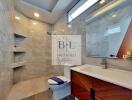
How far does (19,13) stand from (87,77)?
9.50 ft

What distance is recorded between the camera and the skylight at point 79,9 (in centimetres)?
220

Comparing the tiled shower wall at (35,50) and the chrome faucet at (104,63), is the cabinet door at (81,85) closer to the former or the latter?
the chrome faucet at (104,63)

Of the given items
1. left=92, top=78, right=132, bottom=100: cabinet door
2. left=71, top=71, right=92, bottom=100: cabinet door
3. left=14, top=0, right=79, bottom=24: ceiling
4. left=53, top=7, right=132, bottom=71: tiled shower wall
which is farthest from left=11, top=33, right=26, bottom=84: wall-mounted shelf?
left=92, top=78, right=132, bottom=100: cabinet door

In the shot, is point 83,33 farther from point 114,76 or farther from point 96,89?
point 96,89

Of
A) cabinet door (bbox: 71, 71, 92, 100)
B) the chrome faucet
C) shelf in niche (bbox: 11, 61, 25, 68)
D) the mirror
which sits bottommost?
cabinet door (bbox: 71, 71, 92, 100)

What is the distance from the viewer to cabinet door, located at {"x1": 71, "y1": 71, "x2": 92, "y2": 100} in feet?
4.86

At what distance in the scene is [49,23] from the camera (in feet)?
14.2

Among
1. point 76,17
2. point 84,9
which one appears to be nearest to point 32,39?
point 76,17

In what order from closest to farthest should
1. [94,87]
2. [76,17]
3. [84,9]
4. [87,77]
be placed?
[94,87] → [87,77] → [84,9] → [76,17]

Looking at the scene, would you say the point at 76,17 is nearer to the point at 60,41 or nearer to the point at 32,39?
the point at 60,41

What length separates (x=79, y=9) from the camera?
8.45ft

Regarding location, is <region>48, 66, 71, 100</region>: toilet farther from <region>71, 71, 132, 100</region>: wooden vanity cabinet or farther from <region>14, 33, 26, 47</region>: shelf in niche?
<region>14, 33, 26, 47</region>: shelf in niche

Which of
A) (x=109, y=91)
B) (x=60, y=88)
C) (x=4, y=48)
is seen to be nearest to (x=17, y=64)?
(x=4, y=48)

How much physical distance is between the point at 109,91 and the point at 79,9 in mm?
1988
